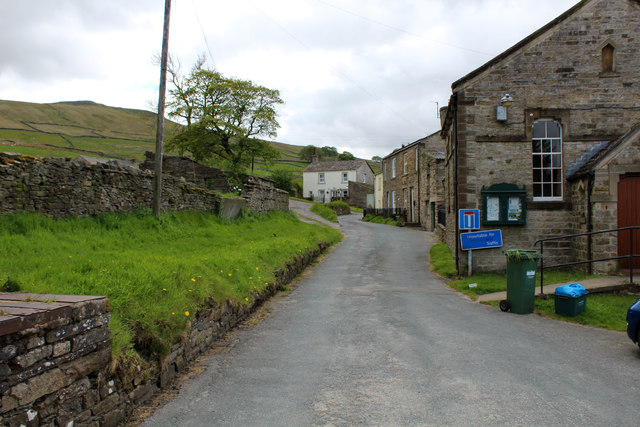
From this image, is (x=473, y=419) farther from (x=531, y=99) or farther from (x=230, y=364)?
(x=531, y=99)

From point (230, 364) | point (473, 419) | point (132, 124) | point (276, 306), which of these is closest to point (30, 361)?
point (230, 364)

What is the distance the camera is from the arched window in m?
13.6

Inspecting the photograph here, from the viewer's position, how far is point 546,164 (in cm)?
1396

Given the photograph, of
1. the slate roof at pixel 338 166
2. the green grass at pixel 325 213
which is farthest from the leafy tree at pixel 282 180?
the green grass at pixel 325 213

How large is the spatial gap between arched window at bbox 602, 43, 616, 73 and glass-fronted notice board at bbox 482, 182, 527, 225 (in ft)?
15.4

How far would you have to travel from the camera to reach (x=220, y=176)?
25.1 meters

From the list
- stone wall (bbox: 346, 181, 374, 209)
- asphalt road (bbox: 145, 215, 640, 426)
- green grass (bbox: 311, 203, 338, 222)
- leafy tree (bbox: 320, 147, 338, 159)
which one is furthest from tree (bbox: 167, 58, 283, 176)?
leafy tree (bbox: 320, 147, 338, 159)

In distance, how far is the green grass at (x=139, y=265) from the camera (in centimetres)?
490

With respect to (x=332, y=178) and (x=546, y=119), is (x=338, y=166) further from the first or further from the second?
(x=546, y=119)

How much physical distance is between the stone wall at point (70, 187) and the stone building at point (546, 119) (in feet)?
32.8

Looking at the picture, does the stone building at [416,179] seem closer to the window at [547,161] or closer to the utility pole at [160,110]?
the window at [547,161]

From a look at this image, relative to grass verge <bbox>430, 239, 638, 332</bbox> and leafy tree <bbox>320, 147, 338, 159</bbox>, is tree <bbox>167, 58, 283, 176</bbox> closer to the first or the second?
grass verge <bbox>430, 239, 638, 332</bbox>

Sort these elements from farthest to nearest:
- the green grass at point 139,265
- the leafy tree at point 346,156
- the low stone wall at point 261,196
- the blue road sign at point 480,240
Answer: the leafy tree at point 346,156, the low stone wall at point 261,196, the blue road sign at point 480,240, the green grass at point 139,265

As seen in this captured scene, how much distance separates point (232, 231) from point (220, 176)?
1075cm
